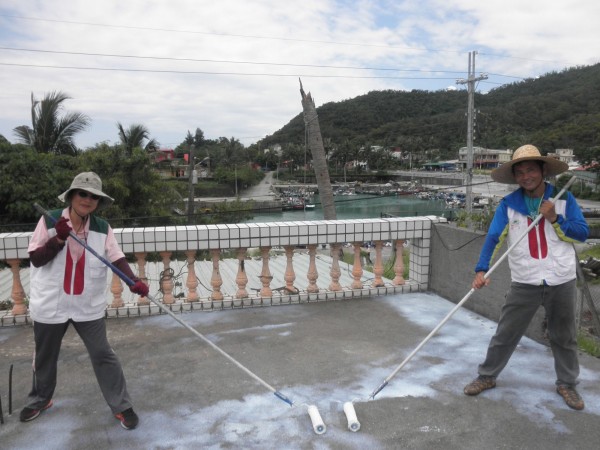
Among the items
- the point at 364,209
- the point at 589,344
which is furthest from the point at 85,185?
the point at 364,209

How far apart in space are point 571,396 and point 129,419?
8.62ft

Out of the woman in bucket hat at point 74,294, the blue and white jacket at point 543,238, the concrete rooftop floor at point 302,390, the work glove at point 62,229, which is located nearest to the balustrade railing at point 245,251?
the concrete rooftop floor at point 302,390

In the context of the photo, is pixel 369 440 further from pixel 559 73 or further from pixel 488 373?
pixel 559 73

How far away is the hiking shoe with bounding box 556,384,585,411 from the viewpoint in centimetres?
271

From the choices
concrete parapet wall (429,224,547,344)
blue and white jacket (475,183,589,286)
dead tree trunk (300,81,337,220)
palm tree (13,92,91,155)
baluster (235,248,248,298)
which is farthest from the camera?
palm tree (13,92,91,155)

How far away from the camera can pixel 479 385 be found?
2926mm

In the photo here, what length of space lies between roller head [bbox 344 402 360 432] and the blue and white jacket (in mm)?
1246

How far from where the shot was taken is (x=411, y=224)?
5.00 m

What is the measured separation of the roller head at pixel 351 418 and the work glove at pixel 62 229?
1.84 meters

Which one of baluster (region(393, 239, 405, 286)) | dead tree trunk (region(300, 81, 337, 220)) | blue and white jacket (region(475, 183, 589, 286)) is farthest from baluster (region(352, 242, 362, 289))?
dead tree trunk (region(300, 81, 337, 220))

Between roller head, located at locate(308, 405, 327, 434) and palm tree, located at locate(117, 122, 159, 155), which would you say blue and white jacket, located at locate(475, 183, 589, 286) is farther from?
palm tree, located at locate(117, 122, 159, 155)

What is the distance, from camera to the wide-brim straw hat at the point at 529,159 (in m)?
2.74

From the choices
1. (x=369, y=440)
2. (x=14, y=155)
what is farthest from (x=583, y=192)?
(x=369, y=440)

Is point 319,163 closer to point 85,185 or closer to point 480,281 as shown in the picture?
point 480,281
